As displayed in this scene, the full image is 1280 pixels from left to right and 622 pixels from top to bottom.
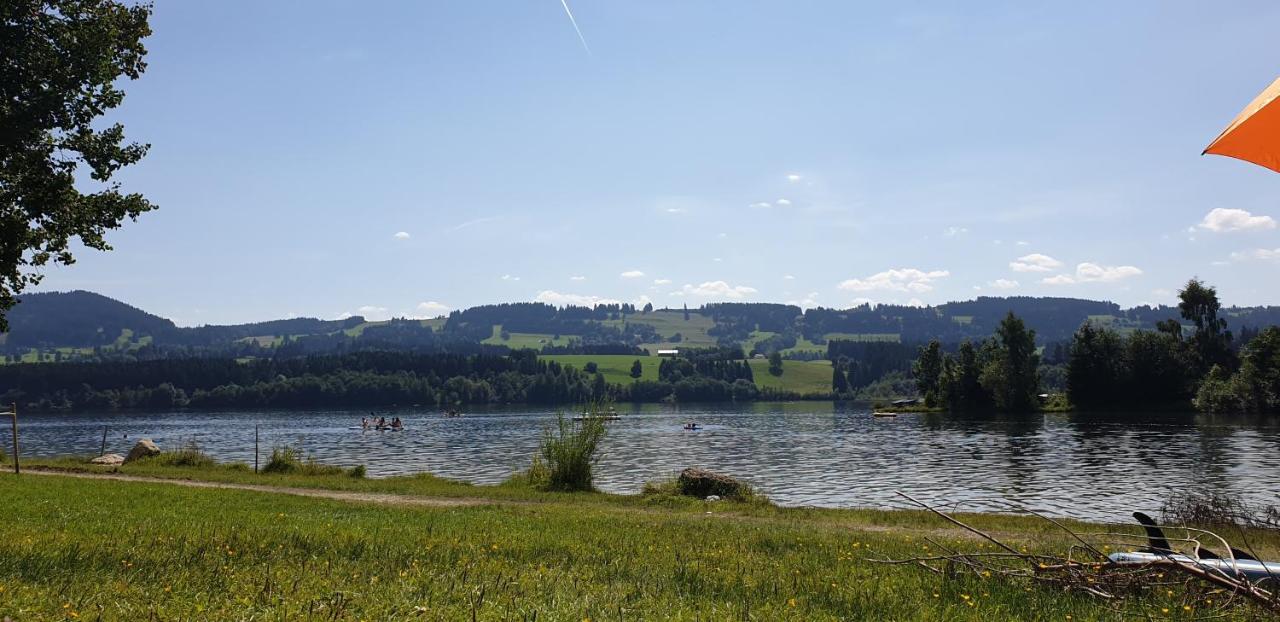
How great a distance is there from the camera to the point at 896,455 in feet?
192

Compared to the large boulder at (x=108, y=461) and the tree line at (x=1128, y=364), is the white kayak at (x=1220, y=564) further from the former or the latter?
the tree line at (x=1128, y=364)

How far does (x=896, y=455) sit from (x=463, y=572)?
54.1 meters

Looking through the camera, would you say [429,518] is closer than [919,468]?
Yes

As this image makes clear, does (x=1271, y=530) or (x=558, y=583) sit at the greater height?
(x=558, y=583)

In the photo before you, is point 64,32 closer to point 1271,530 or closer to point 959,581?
point 959,581

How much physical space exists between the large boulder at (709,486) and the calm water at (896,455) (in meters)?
4.57

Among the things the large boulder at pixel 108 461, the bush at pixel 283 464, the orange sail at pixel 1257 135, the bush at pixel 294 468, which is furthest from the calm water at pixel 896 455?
the orange sail at pixel 1257 135

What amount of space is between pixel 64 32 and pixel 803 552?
1808 cm

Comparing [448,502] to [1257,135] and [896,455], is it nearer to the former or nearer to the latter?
[1257,135]

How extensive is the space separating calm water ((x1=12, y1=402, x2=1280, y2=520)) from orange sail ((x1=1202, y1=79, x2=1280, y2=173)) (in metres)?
27.0

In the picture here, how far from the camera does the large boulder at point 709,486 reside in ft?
96.1

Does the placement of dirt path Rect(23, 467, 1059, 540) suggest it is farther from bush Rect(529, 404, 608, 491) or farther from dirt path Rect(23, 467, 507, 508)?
bush Rect(529, 404, 608, 491)

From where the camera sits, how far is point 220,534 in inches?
484

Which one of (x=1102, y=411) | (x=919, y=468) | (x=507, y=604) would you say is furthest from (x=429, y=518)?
(x=1102, y=411)
